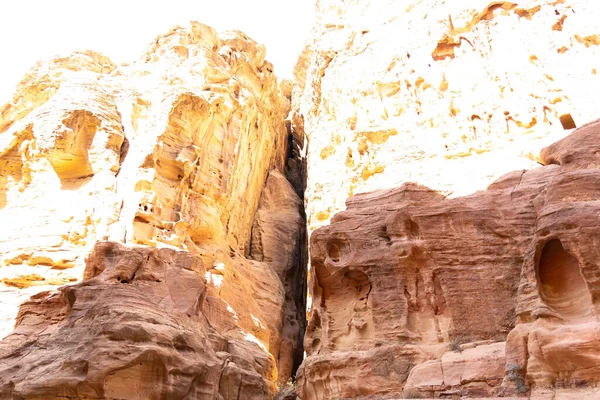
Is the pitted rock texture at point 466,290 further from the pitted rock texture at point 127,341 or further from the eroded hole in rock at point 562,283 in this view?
the pitted rock texture at point 127,341

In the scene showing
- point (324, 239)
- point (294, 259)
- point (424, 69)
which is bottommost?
point (324, 239)

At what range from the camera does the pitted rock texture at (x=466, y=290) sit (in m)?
9.54

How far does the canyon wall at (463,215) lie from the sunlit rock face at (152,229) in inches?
158

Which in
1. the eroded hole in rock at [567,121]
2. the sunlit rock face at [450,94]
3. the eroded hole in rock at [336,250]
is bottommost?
the eroded hole in rock at [336,250]

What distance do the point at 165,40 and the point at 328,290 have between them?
1915 cm

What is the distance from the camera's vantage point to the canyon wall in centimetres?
995

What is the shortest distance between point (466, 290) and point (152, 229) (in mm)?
12333

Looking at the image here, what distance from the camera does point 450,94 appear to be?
70.7ft

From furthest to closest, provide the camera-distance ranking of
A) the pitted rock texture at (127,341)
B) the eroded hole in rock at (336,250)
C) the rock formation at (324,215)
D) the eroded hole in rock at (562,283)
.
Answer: the eroded hole in rock at (336,250), the pitted rock texture at (127,341), the rock formation at (324,215), the eroded hole in rock at (562,283)

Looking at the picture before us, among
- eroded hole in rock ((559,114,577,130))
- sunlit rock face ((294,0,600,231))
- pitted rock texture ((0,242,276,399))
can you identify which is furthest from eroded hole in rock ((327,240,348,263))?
eroded hole in rock ((559,114,577,130))

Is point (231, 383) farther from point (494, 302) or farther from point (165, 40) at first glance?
point (165, 40)

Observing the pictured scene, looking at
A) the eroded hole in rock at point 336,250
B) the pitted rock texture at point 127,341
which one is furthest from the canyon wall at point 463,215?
the pitted rock texture at point 127,341

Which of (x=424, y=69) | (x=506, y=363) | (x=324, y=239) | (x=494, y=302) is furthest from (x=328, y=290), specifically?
(x=424, y=69)

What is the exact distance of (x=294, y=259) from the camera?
27.6 m
